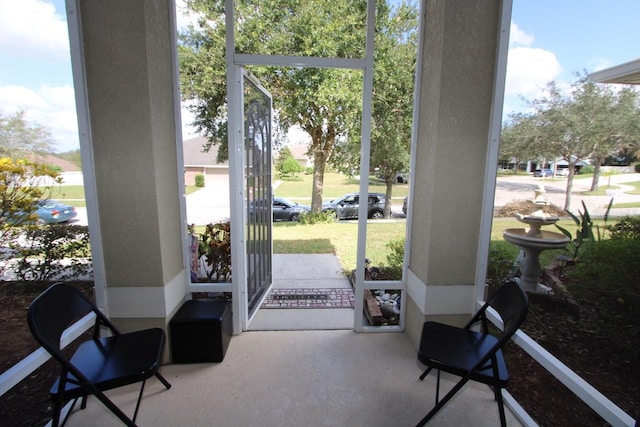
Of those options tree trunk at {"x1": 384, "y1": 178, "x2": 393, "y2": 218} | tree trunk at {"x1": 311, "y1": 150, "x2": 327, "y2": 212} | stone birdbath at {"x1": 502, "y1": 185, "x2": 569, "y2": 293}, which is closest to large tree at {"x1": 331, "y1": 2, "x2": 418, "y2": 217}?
tree trunk at {"x1": 384, "y1": 178, "x2": 393, "y2": 218}

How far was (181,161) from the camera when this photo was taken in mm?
2182

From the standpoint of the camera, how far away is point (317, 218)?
27.2 ft

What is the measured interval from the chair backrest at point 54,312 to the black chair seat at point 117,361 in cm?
18

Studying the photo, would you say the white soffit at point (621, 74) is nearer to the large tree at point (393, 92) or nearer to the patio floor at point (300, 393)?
the large tree at point (393, 92)

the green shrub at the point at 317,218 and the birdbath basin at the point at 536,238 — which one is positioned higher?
the birdbath basin at the point at 536,238

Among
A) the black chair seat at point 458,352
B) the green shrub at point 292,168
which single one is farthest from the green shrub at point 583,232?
the green shrub at point 292,168

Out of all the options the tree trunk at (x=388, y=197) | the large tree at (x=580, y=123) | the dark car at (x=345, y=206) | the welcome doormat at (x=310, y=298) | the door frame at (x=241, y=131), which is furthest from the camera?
the dark car at (x=345, y=206)

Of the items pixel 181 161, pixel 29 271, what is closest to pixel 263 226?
pixel 181 161

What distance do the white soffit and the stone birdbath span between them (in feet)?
2.56

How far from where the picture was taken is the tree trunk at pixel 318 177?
25.3 feet

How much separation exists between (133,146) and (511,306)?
220 cm

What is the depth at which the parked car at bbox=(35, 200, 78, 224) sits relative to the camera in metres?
2.20

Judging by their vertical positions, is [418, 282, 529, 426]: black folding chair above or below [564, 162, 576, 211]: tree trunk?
below

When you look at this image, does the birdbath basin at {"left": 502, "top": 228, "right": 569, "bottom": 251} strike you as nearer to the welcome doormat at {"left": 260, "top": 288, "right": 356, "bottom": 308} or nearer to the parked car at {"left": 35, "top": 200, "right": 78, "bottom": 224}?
the welcome doormat at {"left": 260, "top": 288, "right": 356, "bottom": 308}
